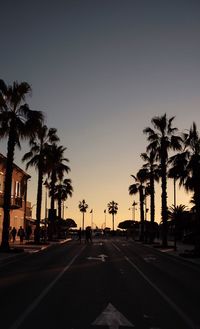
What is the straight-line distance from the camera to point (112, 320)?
9836mm

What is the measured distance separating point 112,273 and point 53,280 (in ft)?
12.5

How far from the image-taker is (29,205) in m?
68.9

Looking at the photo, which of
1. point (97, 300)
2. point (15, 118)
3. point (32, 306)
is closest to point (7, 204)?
point (15, 118)

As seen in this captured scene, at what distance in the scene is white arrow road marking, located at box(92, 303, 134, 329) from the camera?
9.36 m

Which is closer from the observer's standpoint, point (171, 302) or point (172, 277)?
point (171, 302)

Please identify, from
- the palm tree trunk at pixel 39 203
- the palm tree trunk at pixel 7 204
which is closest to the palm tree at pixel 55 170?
the palm tree trunk at pixel 39 203

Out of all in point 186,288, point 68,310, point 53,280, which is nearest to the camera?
point 68,310

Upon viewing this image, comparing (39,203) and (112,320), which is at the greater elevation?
(39,203)

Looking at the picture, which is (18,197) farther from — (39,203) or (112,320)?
(112,320)

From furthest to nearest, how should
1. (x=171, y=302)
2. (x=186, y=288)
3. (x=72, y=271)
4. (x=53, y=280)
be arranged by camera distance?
(x=72, y=271) → (x=53, y=280) → (x=186, y=288) → (x=171, y=302)

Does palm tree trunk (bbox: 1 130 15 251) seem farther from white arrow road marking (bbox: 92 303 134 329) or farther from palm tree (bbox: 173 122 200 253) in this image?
white arrow road marking (bbox: 92 303 134 329)

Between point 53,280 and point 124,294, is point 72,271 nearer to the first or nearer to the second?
point 53,280

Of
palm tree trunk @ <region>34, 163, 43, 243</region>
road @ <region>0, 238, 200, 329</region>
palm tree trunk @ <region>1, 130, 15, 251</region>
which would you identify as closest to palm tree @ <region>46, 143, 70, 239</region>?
palm tree trunk @ <region>34, 163, 43, 243</region>

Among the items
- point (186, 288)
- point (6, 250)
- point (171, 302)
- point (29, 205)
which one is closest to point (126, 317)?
point (171, 302)
